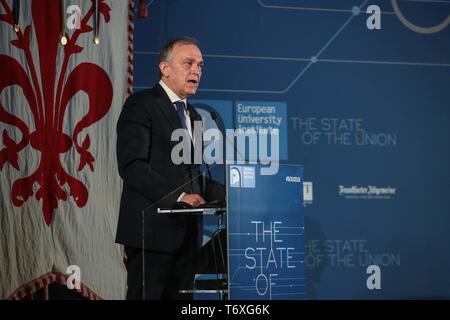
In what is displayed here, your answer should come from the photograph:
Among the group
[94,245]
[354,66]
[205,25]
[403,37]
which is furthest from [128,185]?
[403,37]

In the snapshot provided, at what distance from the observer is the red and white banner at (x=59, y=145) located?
17.0 ft

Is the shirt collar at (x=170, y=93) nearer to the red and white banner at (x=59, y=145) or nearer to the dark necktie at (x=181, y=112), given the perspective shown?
the dark necktie at (x=181, y=112)

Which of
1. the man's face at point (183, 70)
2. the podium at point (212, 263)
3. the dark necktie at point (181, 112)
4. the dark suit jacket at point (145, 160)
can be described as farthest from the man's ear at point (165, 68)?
the podium at point (212, 263)

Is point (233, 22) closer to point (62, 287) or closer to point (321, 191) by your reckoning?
point (321, 191)

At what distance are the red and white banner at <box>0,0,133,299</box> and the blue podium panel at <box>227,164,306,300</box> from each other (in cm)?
183

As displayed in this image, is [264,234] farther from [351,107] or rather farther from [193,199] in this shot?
[351,107]

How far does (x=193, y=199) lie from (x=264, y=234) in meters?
0.37

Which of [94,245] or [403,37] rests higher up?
[403,37]

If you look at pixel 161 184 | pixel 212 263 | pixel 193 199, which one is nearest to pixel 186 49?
pixel 161 184

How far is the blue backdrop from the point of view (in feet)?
18.8

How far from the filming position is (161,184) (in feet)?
14.0

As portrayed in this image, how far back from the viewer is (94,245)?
17.3 ft
